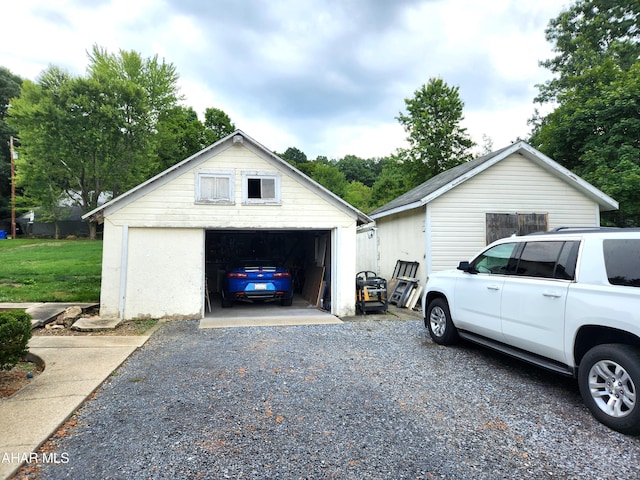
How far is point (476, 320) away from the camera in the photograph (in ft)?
17.0

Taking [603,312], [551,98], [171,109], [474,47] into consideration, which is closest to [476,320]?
[603,312]

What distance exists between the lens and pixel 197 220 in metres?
8.66

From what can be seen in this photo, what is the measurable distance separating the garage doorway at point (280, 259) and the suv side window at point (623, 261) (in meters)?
6.93

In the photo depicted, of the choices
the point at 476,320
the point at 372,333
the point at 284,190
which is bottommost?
the point at 372,333

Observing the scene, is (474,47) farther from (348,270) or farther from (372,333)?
(372,333)

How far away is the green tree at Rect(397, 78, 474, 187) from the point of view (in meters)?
25.7

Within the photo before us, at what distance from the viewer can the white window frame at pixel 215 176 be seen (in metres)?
8.73

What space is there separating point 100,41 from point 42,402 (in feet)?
102

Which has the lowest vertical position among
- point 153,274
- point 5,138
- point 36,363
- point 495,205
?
point 36,363

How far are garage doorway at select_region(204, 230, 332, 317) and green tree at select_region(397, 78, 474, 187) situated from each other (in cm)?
1518

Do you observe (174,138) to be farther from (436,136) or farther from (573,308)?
(573,308)

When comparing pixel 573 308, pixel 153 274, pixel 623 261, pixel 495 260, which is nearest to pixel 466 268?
pixel 495 260

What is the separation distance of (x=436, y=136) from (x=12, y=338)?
26.1m

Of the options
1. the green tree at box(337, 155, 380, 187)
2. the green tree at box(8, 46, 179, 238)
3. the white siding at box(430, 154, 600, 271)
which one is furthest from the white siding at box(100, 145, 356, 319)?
the green tree at box(337, 155, 380, 187)
